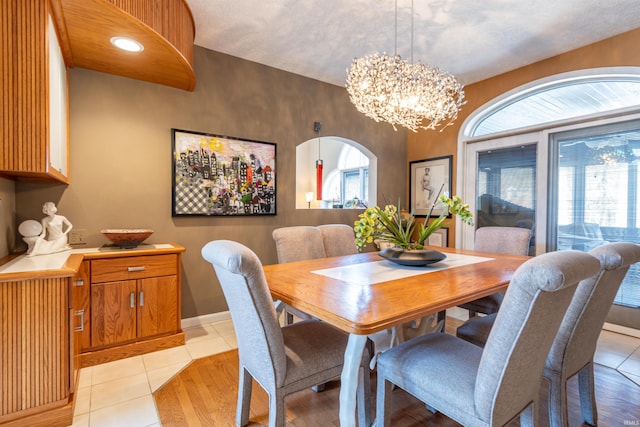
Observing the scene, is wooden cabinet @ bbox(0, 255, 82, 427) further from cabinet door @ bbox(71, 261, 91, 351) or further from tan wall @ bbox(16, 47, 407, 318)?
tan wall @ bbox(16, 47, 407, 318)

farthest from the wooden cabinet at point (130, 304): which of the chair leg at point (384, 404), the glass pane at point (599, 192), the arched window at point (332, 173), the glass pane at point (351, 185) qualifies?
the glass pane at point (351, 185)

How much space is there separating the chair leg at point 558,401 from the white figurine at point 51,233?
3.13 metres

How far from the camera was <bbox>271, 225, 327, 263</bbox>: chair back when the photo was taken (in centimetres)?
251

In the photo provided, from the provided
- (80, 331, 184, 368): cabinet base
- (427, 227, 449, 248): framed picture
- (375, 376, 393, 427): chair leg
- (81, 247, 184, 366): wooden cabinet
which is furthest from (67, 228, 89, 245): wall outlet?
(427, 227, 449, 248): framed picture

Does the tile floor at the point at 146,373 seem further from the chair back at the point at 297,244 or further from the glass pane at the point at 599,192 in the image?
the chair back at the point at 297,244

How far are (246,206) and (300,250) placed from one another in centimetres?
107

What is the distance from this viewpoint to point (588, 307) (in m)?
1.40

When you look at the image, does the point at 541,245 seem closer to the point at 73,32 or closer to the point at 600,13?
the point at 600,13

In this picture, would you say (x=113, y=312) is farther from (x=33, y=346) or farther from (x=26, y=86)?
(x=26, y=86)

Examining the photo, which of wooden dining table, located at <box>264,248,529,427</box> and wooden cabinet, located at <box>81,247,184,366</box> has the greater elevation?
wooden dining table, located at <box>264,248,529,427</box>

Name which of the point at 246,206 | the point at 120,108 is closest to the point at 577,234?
the point at 246,206

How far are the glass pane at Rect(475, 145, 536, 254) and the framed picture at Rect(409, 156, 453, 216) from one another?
412 mm

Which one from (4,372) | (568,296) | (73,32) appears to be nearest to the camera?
(568,296)

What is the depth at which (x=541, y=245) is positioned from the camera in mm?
3443
